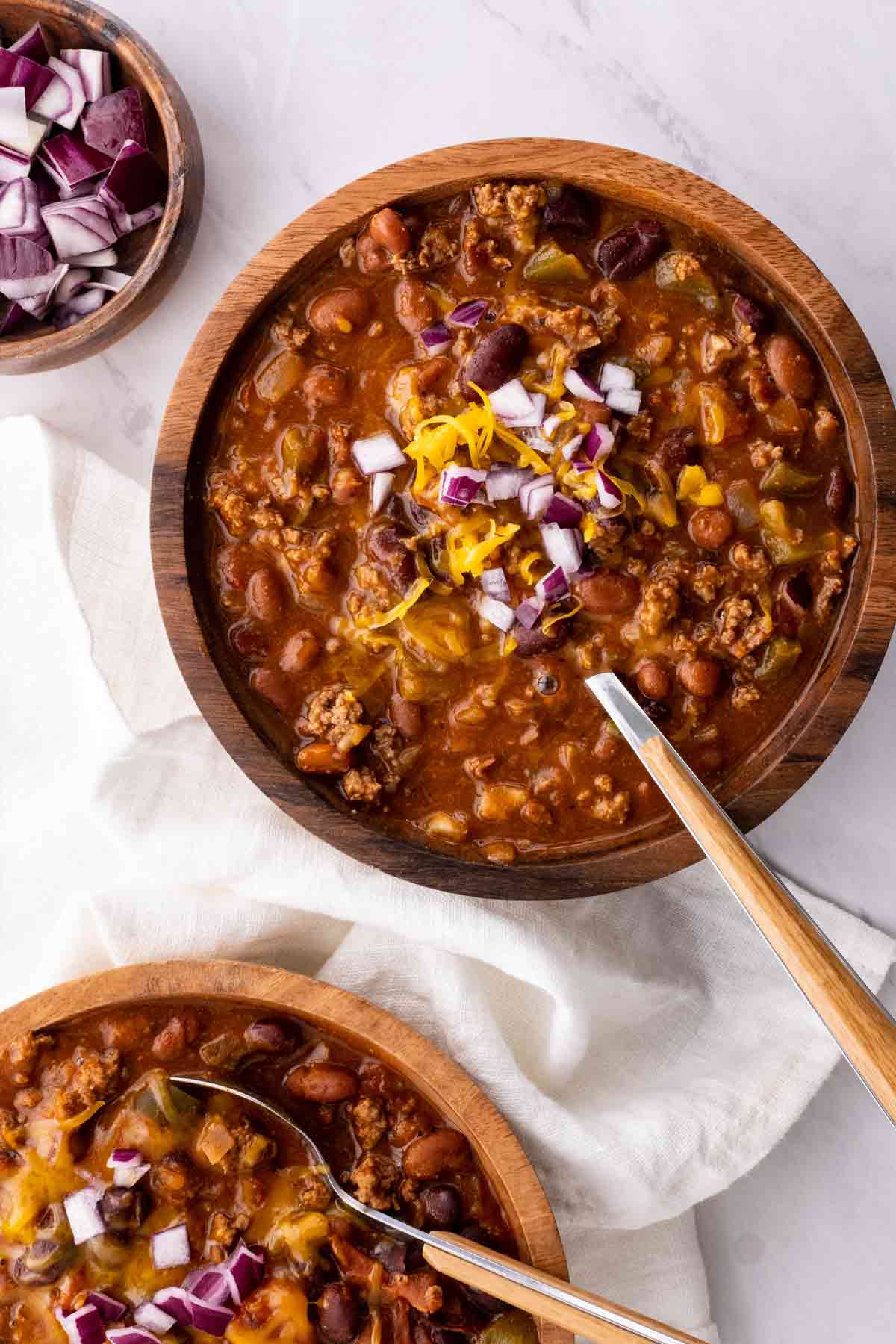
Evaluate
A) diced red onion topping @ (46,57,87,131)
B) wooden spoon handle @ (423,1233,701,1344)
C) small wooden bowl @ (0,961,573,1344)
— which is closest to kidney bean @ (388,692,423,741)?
small wooden bowl @ (0,961,573,1344)

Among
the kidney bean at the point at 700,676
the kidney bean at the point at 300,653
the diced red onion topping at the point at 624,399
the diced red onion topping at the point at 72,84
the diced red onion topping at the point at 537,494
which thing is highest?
the diced red onion topping at the point at 624,399

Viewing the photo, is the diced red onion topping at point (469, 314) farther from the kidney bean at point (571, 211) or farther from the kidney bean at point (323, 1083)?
the kidney bean at point (323, 1083)

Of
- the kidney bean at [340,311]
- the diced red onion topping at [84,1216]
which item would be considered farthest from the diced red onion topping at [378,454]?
the diced red onion topping at [84,1216]

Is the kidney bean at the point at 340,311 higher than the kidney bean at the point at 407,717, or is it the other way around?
the kidney bean at the point at 340,311

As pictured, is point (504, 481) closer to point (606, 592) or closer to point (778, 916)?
point (606, 592)

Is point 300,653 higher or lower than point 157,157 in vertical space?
lower

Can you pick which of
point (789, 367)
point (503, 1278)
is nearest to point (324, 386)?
point (789, 367)
